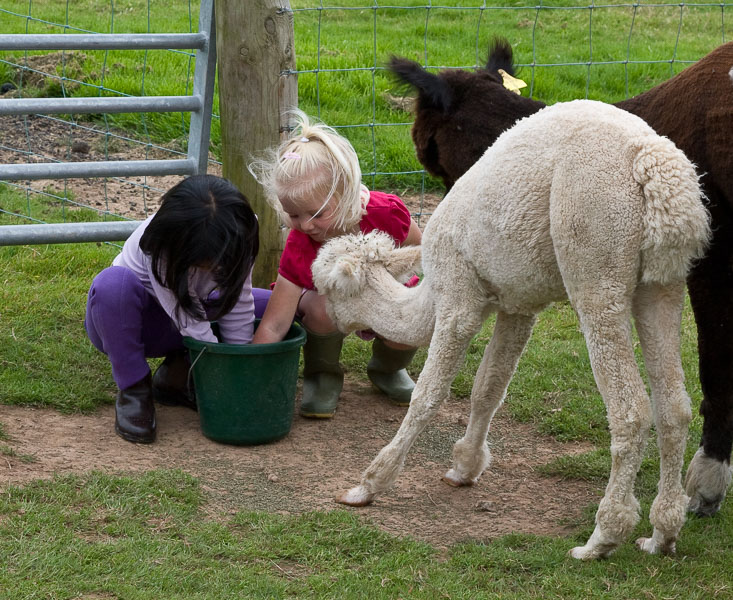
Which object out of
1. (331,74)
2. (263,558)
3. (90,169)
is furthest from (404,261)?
(331,74)

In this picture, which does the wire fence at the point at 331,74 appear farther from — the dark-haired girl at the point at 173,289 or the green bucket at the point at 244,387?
the green bucket at the point at 244,387

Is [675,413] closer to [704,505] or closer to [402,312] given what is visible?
[704,505]

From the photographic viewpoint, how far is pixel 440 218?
323cm

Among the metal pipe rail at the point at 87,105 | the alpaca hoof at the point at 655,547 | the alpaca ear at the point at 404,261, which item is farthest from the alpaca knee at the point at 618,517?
the metal pipe rail at the point at 87,105

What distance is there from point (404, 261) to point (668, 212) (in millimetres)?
1089

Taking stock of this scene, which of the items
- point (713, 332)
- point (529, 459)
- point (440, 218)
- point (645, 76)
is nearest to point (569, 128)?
point (440, 218)

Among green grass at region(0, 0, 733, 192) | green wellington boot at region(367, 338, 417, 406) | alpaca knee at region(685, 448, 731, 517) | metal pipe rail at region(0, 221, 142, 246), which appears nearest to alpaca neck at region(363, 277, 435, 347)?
green wellington boot at region(367, 338, 417, 406)

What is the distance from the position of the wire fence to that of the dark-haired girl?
208 cm

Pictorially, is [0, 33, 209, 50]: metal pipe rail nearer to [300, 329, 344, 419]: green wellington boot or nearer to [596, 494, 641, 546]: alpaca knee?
[300, 329, 344, 419]: green wellington boot

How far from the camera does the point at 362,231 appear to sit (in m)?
4.11

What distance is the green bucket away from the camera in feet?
12.3

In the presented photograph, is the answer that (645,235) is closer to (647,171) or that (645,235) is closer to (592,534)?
(647,171)

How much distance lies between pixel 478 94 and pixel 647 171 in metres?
1.27

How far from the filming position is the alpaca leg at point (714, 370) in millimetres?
3240
